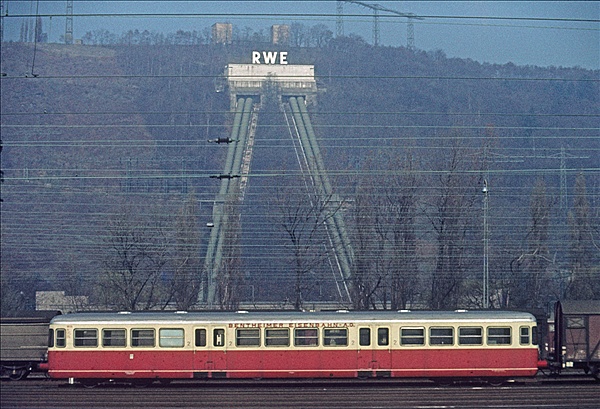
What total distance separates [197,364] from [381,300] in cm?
2535

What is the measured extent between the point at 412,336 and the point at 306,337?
12.4 ft

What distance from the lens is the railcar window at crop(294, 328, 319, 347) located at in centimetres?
3241

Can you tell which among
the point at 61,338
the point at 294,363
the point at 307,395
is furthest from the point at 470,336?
the point at 61,338

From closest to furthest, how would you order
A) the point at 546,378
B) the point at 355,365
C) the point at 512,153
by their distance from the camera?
the point at 355,365
the point at 546,378
the point at 512,153

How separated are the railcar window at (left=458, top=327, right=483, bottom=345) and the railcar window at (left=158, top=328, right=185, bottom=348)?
9.90m

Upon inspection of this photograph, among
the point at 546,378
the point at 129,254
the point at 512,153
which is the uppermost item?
the point at 512,153

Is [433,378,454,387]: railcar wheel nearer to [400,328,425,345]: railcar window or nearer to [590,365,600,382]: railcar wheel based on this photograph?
[400,328,425,345]: railcar window

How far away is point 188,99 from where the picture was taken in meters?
128

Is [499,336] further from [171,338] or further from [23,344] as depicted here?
[23,344]

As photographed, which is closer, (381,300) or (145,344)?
(145,344)

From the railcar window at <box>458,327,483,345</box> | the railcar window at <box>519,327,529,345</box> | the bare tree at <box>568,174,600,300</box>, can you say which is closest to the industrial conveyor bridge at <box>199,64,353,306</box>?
the railcar window at <box>458,327,483,345</box>

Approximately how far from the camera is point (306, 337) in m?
32.4

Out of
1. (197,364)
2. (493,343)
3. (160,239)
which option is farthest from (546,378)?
(160,239)

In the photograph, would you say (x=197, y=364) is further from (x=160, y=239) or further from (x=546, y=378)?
(x=160, y=239)
